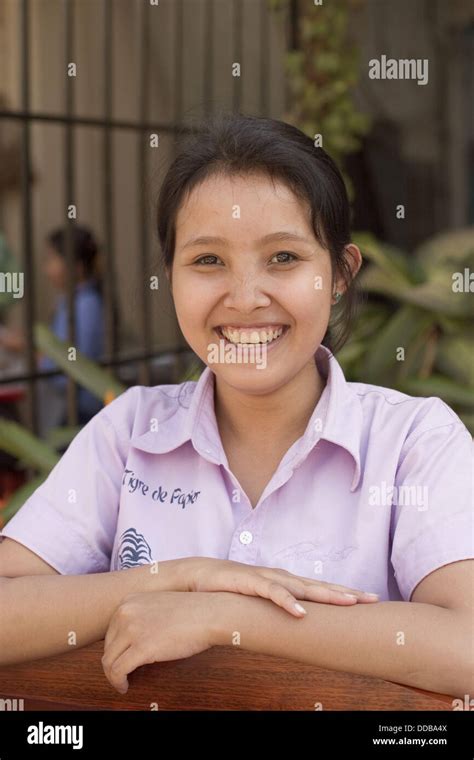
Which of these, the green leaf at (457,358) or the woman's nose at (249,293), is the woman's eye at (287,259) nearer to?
the woman's nose at (249,293)

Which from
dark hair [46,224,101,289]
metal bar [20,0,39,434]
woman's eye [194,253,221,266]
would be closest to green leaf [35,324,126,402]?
metal bar [20,0,39,434]

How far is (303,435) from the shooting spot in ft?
4.11

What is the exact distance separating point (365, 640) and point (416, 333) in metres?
2.04

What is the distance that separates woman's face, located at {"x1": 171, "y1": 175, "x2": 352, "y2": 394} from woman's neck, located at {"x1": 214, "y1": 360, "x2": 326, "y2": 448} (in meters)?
0.05

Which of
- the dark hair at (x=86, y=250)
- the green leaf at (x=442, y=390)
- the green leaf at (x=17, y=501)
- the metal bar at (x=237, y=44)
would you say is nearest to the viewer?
the green leaf at (x=17, y=501)

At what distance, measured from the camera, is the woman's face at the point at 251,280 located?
1143 mm

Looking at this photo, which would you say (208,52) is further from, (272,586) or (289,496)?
(272,586)

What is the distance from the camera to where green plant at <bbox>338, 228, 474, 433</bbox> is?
279cm

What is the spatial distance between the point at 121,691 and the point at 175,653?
0.26 ft

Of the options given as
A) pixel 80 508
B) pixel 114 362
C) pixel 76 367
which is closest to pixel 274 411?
pixel 80 508

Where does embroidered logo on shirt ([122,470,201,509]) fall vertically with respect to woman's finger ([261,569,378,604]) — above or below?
above

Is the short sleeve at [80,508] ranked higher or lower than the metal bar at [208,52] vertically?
lower

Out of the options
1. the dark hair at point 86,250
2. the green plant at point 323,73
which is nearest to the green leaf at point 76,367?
the dark hair at point 86,250

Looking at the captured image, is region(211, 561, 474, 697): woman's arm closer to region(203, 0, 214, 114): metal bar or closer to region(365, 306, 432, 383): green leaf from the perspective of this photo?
region(365, 306, 432, 383): green leaf
